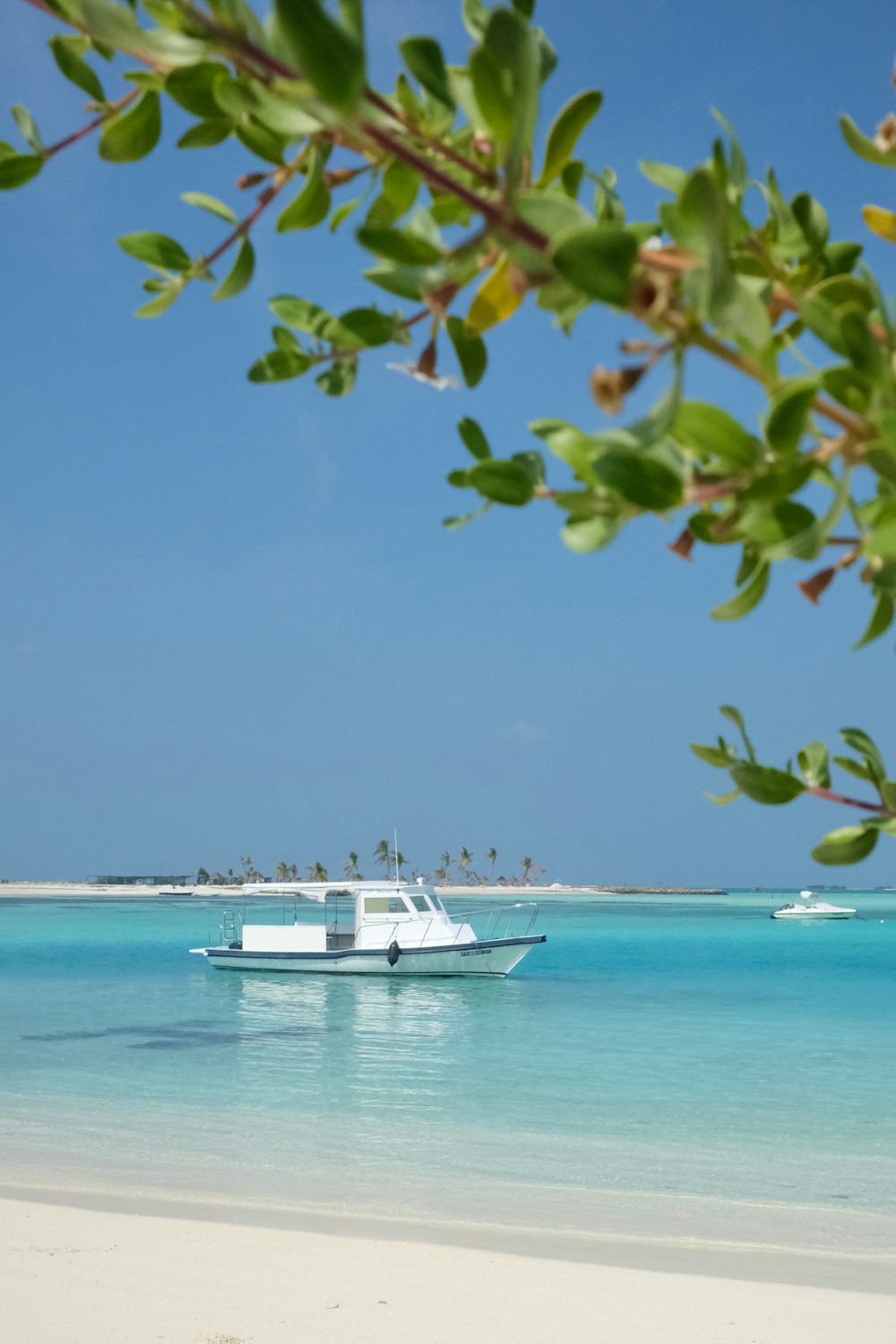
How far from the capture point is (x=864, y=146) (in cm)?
107

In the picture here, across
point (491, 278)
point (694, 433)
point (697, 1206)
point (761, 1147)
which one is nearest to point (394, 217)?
point (491, 278)

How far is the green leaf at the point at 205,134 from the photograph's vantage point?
104 cm

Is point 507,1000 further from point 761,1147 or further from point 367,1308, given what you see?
point 367,1308

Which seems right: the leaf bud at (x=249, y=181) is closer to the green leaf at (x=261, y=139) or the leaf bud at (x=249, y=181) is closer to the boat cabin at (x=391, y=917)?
the green leaf at (x=261, y=139)

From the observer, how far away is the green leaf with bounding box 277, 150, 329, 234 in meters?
1.05

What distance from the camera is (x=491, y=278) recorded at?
97 cm

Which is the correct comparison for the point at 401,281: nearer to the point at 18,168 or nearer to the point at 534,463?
the point at 534,463

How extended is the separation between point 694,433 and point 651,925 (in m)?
86.0

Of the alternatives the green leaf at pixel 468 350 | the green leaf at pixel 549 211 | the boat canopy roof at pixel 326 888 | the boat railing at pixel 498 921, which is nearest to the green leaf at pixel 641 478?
the green leaf at pixel 549 211

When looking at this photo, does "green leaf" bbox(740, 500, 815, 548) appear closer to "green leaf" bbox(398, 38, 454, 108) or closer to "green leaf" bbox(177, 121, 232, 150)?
"green leaf" bbox(398, 38, 454, 108)

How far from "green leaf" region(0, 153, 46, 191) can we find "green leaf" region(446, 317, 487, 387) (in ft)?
1.52

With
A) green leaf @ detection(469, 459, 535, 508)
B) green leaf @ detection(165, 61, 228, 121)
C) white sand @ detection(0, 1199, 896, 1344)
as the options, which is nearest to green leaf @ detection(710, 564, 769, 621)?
green leaf @ detection(469, 459, 535, 508)

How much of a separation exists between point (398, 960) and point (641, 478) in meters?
32.1

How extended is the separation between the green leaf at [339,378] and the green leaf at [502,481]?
13.6 inches
